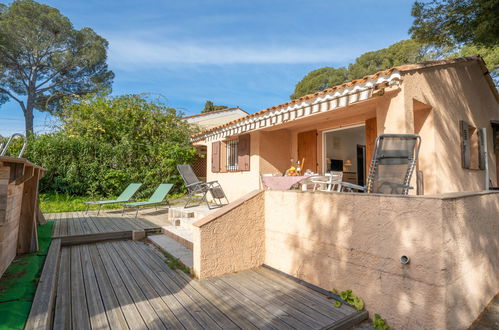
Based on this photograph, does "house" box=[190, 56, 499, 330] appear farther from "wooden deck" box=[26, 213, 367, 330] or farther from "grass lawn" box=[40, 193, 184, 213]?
"grass lawn" box=[40, 193, 184, 213]

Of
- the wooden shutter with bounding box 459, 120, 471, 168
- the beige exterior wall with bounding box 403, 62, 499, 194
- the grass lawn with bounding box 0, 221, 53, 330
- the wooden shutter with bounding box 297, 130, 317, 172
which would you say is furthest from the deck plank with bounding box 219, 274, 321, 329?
the wooden shutter with bounding box 459, 120, 471, 168

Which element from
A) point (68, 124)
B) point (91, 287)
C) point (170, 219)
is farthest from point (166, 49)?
point (91, 287)

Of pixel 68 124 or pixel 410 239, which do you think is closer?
pixel 410 239

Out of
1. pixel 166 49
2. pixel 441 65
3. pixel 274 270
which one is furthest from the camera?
pixel 166 49

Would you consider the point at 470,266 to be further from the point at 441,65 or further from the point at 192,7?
the point at 192,7

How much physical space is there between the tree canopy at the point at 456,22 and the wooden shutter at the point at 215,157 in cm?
792

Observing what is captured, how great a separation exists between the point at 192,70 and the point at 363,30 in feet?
41.7

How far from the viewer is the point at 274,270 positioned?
3.92 meters

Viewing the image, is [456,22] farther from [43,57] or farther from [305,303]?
[43,57]

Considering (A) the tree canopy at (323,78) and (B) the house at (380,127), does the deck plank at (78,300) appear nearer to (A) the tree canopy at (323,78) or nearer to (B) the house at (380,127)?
(B) the house at (380,127)

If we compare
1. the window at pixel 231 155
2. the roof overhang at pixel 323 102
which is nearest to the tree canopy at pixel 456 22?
the roof overhang at pixel 323 102

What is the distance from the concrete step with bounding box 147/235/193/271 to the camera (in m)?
4.35

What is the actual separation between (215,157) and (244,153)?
2150mm

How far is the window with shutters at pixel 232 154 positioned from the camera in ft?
34.4
